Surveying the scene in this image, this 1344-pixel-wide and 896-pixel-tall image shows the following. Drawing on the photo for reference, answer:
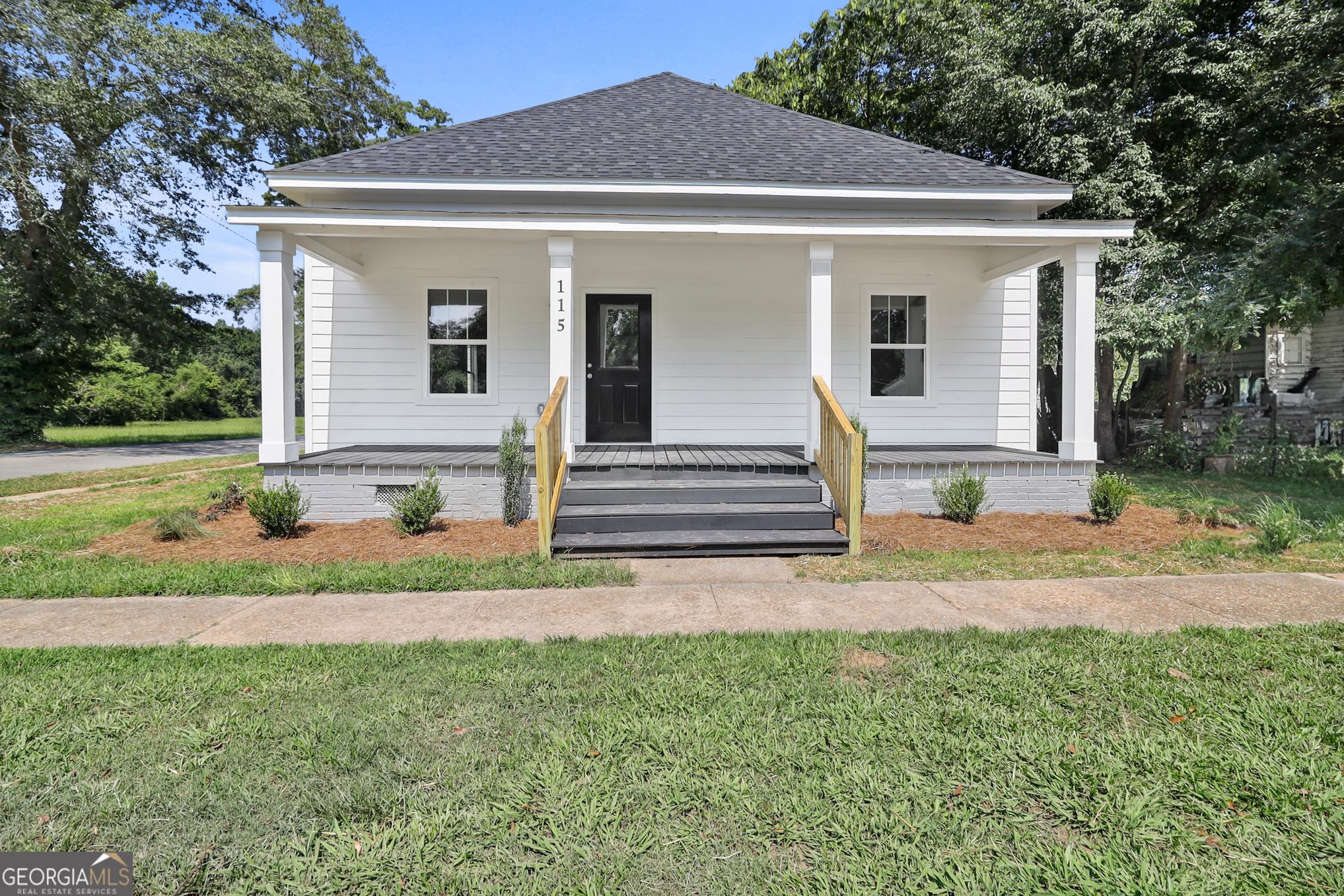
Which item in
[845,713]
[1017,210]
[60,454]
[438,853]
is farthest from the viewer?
[60,454]

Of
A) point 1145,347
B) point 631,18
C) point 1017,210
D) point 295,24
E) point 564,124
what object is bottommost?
point 1145,347

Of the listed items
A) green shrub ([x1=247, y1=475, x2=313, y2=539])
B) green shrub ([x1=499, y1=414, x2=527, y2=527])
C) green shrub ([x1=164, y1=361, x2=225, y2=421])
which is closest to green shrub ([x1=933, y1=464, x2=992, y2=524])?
green shrub ([x1=499, y1=414, x2=527, y2=527])

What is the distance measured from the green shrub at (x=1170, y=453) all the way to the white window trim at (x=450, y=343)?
37.8 feet

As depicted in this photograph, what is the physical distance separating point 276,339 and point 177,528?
208 centimetres

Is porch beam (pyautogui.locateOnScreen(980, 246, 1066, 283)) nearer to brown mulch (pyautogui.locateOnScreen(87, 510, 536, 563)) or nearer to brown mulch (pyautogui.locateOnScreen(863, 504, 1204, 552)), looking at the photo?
brown mulch (pyautogui.locateOnScreen(863, 504, 1204, 552))

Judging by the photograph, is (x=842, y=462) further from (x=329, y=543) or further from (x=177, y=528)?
(x=177, y=528)

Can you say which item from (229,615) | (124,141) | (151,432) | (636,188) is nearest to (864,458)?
(636,188)

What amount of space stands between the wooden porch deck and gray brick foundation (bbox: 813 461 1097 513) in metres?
0.07

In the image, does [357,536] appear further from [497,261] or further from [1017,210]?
[1017,210]

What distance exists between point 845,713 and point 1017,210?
26.2ft

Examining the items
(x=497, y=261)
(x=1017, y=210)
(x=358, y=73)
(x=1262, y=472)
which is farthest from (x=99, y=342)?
(x=1262, y=472)

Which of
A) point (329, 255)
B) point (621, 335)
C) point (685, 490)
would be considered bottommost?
point (685, 490)

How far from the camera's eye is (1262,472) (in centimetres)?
1092

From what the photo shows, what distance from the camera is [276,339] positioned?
695 centimetres
